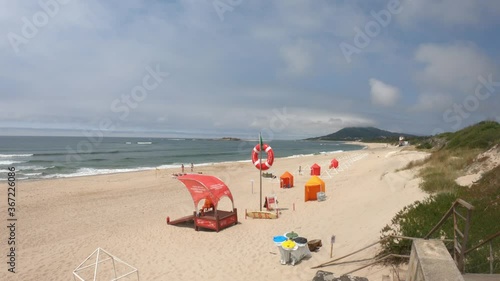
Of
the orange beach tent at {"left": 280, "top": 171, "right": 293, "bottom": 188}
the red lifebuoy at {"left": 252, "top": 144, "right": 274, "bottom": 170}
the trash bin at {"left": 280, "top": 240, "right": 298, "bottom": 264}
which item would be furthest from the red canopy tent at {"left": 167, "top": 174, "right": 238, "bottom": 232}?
the orange beach tent at {"left": 280, "top": 171, "right": 293, "bottom": 188}

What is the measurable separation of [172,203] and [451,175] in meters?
14.3

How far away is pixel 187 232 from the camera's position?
12.2 meters

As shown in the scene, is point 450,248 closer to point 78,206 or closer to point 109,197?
point 78,206

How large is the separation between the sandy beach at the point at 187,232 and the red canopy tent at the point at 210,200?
0.31 m

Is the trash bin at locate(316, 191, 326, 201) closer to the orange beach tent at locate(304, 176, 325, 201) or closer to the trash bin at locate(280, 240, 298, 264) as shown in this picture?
the orange beach tent at locate(304, 176, 325, 201)

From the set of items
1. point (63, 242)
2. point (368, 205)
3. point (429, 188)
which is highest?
point (429, 188)

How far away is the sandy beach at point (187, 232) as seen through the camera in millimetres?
8648

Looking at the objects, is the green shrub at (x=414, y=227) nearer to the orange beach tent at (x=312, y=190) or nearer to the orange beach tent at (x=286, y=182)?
the orange beach tent at (x=312, y=190)

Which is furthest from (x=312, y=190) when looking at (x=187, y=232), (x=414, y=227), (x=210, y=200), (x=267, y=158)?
(x=414, y=227)

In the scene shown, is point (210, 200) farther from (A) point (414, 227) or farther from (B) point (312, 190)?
(A) point (414, 227)

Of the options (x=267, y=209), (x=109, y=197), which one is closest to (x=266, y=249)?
(x=267, y=209)

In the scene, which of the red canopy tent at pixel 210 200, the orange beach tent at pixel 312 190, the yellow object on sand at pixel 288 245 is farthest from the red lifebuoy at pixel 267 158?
the yellow object on sand at pixel 288 245

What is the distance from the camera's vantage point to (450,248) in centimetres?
630

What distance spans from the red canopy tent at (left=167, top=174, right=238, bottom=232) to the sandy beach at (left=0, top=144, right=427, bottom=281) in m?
0.31
